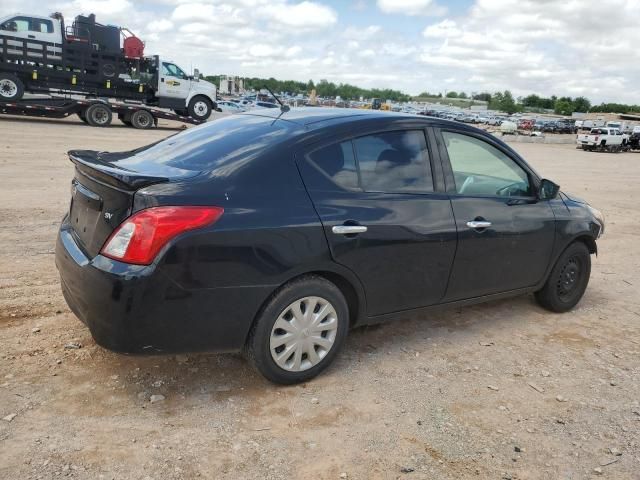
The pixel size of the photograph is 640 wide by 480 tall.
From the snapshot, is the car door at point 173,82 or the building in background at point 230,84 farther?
the building in background at point 230,84

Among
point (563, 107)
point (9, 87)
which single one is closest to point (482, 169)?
point (9, 87)

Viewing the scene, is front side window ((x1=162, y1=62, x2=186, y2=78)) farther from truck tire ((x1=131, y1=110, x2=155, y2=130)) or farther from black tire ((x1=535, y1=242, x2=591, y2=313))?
black tire ((x1=535, y1=242, x2=591, y2=313))

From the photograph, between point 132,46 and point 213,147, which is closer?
point 213,147

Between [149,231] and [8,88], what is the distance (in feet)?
67.7

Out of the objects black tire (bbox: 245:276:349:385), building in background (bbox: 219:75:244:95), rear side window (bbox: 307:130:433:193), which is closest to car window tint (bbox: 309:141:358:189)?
rear side window (bbox: 307:130:433:193)

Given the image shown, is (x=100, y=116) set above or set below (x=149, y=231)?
below

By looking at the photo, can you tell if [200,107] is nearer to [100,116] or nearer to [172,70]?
[172,70]

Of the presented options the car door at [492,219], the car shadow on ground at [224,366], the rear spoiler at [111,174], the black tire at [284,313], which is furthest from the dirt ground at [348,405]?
the rear spoiler at [111,174]

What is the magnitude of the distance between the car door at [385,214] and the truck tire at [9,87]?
66.4ft

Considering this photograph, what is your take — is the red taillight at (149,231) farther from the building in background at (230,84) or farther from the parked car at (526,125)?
the building in background at (230,84)

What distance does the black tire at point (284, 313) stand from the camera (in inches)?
127

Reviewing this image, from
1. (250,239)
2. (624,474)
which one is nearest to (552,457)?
(624,474)

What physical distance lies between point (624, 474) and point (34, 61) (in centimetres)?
2236

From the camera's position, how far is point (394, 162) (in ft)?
12.6
